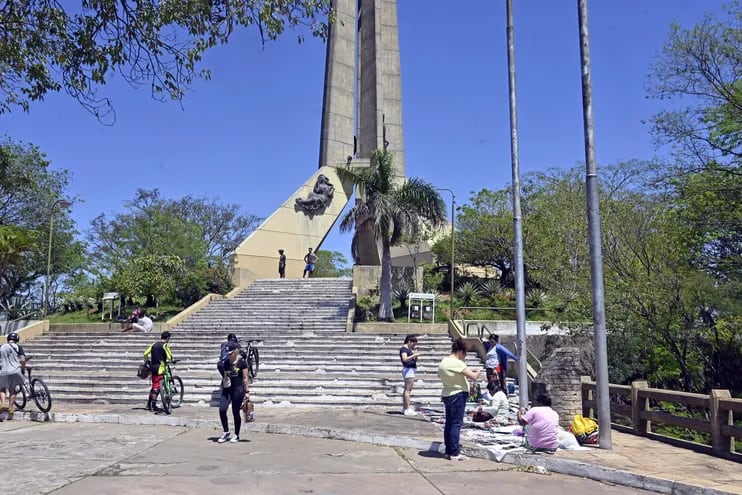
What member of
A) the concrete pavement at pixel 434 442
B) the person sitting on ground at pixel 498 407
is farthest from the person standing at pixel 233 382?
the person sitting on ground at pixel 498 407

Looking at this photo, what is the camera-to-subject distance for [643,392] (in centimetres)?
974

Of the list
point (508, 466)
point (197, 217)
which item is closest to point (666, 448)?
point (508, 466)

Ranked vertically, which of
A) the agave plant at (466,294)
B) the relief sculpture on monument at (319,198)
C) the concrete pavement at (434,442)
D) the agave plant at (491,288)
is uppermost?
the relief sculpture on monument at (319,198)

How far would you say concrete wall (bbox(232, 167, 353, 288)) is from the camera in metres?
32.7

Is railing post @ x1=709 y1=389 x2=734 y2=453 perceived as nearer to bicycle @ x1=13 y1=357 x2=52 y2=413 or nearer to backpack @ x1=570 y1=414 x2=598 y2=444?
backpack @ x1=570 y1=414 x2=598 y2=444

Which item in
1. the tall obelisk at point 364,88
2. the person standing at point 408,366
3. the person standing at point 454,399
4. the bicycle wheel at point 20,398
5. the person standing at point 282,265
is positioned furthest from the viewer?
the tall obelisk at point 364,88

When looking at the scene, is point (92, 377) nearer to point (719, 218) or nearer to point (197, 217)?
point (719, 218)

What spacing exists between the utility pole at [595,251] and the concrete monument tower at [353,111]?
86.8 feet

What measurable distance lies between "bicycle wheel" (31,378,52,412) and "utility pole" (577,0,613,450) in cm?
941

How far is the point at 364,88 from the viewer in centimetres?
4078

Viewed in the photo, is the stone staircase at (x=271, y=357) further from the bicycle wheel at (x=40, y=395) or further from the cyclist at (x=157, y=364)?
the bicycle wheel at (x=40, y=395)

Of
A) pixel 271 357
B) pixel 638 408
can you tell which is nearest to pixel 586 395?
pixel 638 408

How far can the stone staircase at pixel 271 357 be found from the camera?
13.7 meters

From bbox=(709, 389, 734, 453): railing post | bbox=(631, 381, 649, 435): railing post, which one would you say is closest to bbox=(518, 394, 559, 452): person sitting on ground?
bbox=(709, 389, 734, 453): railing post
